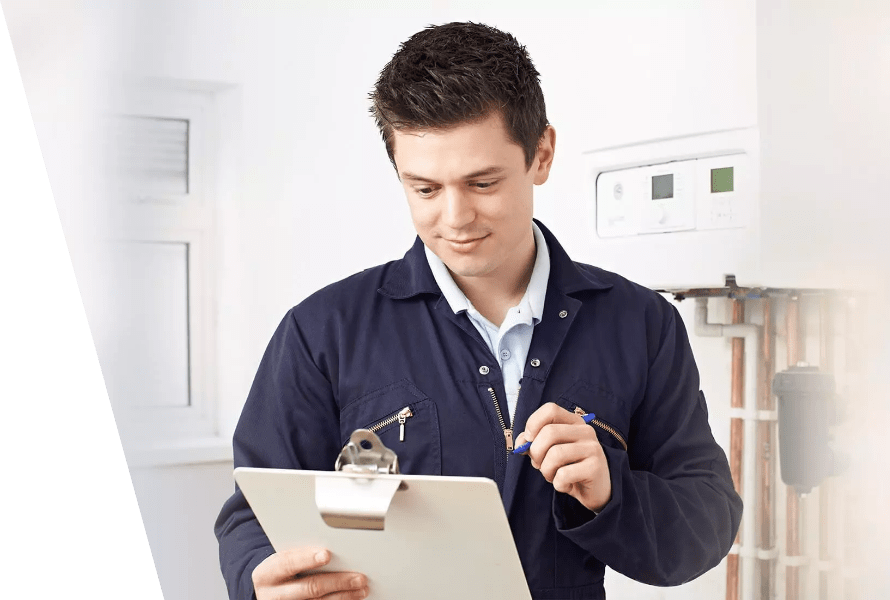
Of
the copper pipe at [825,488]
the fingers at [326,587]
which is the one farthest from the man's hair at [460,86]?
the copper pipe at [825,488]

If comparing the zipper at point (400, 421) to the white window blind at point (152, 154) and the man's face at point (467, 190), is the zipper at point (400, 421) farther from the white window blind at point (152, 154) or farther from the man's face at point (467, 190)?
the white window blind at point (152, 154)

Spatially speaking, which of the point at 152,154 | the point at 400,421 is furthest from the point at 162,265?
the point at 400,421

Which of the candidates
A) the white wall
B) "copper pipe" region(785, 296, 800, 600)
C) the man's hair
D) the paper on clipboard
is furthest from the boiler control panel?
the paper on clipboard

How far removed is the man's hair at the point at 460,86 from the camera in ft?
3.66

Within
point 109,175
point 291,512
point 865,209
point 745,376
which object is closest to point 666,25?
point 865,209

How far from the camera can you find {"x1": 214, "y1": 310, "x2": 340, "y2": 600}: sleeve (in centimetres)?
115

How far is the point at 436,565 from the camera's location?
0.95 metres

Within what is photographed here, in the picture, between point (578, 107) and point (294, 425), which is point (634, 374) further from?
point (578, 107)

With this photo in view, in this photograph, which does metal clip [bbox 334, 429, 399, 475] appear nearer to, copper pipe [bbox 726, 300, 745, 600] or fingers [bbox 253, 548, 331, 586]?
fingers [bbox 253, 548, 331, 586]

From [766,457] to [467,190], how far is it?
2.82 feet

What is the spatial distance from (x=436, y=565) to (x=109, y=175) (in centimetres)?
183

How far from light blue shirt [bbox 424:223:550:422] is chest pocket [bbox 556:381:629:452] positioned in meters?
0.07

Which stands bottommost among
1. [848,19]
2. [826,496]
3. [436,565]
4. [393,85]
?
[826,496]

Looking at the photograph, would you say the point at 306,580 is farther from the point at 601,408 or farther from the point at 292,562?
the point at 601,408
